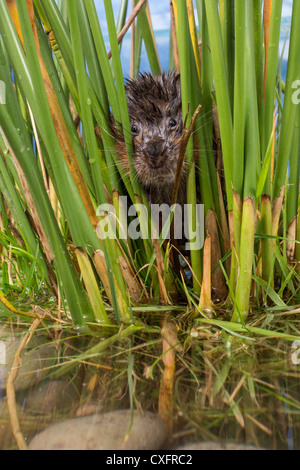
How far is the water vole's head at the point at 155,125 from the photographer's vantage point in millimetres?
1041

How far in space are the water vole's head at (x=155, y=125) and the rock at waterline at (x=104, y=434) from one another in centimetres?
62

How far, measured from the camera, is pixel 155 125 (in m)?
1.14

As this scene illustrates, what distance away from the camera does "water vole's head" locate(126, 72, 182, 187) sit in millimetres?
1041

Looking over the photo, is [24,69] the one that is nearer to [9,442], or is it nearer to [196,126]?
[196,126]

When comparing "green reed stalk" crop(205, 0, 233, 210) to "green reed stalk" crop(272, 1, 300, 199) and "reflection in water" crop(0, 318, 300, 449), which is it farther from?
"reflection in water" crop(0, 318, 300, 449)

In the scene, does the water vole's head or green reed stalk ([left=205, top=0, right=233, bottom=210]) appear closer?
green reed stalk ([left=205, top=0, right=233, bottom=210])

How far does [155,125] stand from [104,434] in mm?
815

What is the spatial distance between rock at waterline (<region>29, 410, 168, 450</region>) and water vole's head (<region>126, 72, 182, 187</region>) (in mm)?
624

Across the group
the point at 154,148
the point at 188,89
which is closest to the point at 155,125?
the point at 154,148

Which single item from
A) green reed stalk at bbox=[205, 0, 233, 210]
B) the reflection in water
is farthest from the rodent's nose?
the reflection in water

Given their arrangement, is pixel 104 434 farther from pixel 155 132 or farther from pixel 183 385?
pixel 155 132

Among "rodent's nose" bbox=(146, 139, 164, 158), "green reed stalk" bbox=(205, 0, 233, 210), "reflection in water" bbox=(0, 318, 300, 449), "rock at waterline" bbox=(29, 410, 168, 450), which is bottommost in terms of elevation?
"reflection in water" bbox=(0, 318, 300, 449)

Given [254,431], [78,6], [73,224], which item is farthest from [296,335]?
[78,6]

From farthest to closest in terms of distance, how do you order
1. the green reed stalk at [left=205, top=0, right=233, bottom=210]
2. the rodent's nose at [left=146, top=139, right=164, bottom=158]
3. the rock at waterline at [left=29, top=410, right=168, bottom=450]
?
the rodent's nose at [left=146, top=139, right=164, bottom=158] < the green reed stalk at [left=205, top=0, right=233, bottom=210] < the rock at waterline at [left=29, top=410, right=168, bottom=450]
